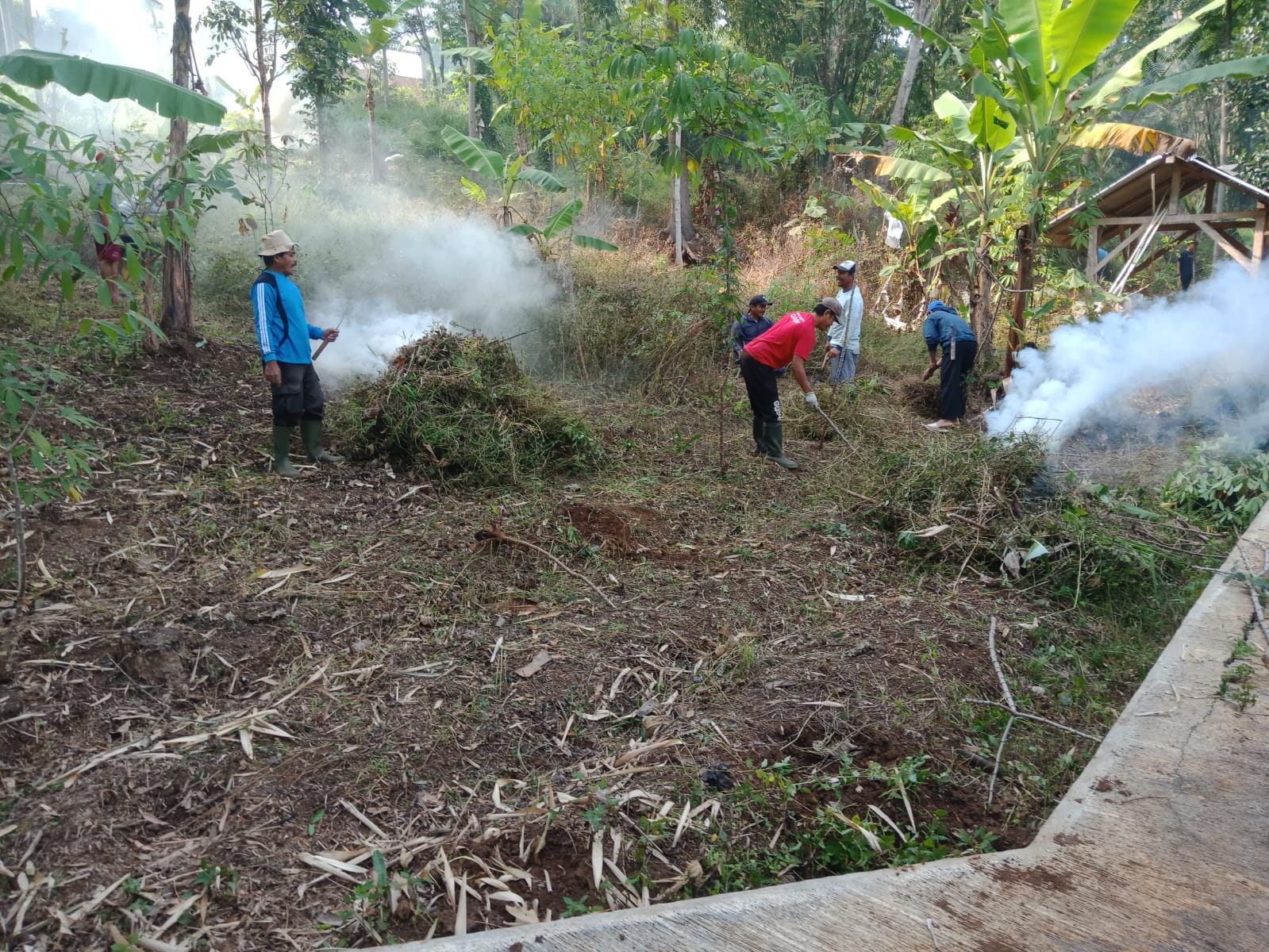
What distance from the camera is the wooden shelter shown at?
30.8ft

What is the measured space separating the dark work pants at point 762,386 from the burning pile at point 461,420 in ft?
4.76

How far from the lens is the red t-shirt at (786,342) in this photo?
6.66m

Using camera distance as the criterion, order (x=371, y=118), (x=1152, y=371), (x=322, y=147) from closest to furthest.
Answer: (x=1152, y=371) < (x=371, y=118) < (x=322, y=147)

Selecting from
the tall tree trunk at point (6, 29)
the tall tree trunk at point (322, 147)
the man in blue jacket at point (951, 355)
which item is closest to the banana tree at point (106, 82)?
the man in blue jacket at point (951, 355)

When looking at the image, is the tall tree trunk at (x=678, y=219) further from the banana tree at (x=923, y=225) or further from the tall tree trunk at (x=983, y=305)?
the tall tree trunk at (x=983, y=305)

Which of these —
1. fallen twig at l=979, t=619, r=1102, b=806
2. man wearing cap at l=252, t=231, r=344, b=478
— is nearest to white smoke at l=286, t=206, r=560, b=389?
man wearing cap at l=252, t=231, r=344, b=478

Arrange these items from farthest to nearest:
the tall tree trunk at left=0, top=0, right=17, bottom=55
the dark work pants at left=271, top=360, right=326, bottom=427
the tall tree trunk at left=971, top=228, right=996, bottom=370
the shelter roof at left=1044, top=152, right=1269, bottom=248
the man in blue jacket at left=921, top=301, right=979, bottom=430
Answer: the tall tree trunk at left=0, top=0, right=17, bottom=55
the shelter roof at left=1044, top=152, right=1269, bottom=248
the tall tree trunk at left=971, top=228, right=996, bottom=370
the man in blue jacket at left=921, top=301, right=979, bottom=430
the dark work pants at left=271, top=360, right=326, bottom=427

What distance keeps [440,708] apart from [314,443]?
3381 mm

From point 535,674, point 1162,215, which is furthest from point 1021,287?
point 535,674

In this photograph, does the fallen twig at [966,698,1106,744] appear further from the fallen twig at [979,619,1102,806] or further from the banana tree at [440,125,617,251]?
the banana tree at [440,125,617,251]

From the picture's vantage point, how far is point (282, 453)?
565cm

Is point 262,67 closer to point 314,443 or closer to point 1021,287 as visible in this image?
point 314,443

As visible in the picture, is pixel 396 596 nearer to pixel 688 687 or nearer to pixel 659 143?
pixel 688 687

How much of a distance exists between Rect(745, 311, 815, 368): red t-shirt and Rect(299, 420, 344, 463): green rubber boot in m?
3.54
